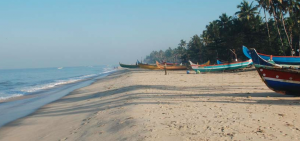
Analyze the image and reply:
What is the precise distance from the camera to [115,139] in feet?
16.8

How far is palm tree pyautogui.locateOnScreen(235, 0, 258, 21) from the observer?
36.8m

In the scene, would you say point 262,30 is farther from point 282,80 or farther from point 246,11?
point 282,80

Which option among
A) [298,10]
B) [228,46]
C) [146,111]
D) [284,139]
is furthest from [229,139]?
[228,46]

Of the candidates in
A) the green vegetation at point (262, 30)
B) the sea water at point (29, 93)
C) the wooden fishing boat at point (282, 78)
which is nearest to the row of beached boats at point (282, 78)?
the wooden fishing boat at point (282, 78)

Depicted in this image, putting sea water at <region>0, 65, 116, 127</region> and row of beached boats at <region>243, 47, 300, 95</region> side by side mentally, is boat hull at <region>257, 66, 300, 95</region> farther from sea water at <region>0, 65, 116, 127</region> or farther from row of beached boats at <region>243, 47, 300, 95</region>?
sea water at <region>0, 65, 116, 127</region>

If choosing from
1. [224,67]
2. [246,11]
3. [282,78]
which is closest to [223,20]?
[246,11]

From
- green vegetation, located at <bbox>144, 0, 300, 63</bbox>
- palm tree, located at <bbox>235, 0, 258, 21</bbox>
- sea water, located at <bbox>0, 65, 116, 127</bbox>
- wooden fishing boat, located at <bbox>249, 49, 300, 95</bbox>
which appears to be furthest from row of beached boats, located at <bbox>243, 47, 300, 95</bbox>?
palm tree, located at <bbox>235, 0, 258, 21</bbox>

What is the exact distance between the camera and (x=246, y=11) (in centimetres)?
3800

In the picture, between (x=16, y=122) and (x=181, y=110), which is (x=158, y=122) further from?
(x=16, y=122)

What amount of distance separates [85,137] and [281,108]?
6.20 metres

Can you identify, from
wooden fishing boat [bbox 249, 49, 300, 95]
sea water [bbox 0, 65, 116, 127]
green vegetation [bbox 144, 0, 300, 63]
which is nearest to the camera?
wooden fishing boat [bbox 249, 49, 300, 95]

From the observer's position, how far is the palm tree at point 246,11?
3684cm

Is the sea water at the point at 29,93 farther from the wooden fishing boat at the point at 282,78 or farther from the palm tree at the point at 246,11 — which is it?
the palm tree at the point at 246,11

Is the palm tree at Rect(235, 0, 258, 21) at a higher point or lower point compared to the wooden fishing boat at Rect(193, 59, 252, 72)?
higher
